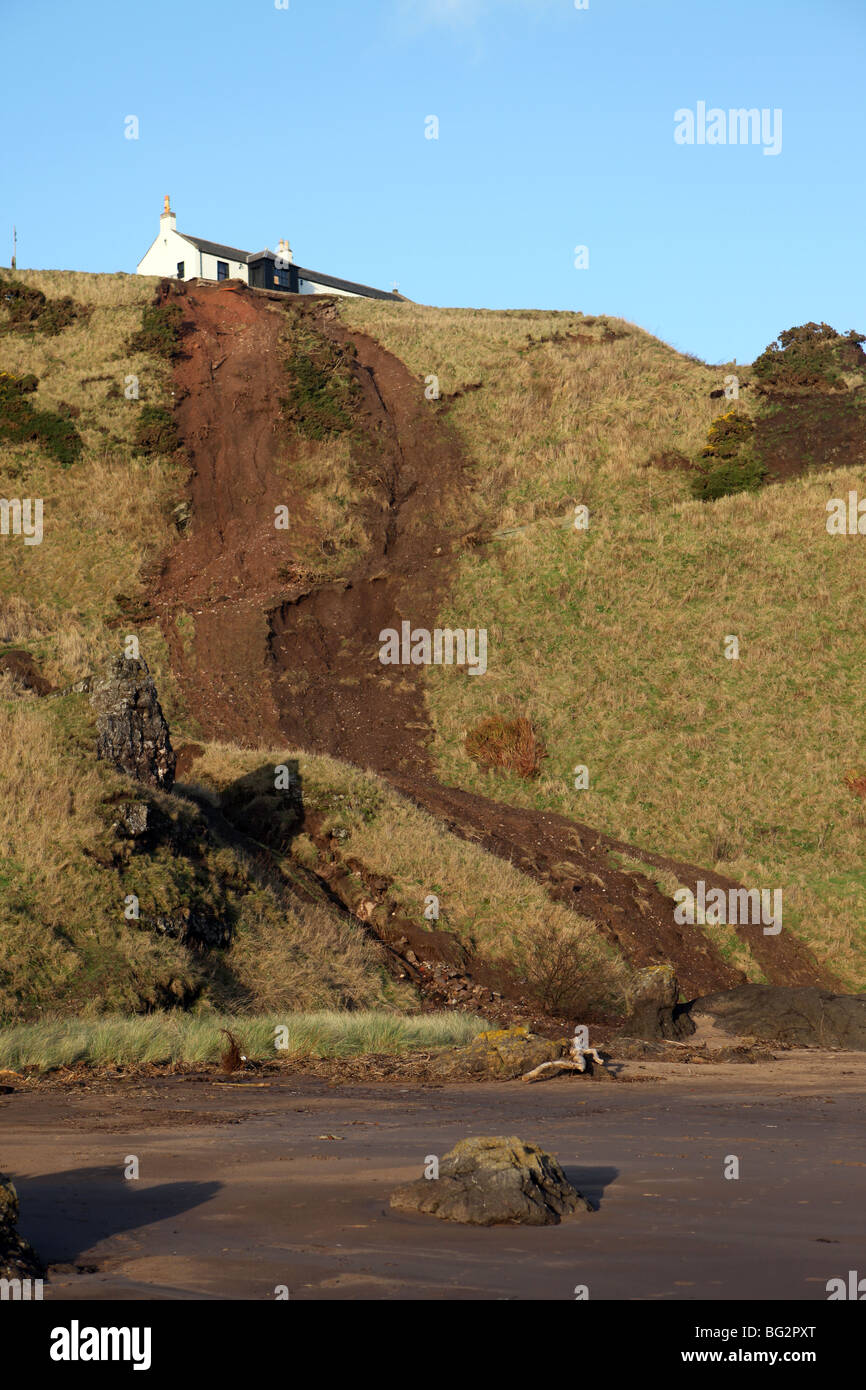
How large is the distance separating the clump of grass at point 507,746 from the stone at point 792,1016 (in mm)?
12537

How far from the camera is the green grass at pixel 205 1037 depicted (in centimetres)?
1309

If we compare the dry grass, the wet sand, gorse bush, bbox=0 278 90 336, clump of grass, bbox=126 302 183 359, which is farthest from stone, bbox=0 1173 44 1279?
gorse bush, bbox=0 278 90 336

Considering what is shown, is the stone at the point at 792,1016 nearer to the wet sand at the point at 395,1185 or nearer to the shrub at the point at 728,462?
the wet sand at the point at 395,1185

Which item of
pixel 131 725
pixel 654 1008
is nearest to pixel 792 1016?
pixel 654 1008

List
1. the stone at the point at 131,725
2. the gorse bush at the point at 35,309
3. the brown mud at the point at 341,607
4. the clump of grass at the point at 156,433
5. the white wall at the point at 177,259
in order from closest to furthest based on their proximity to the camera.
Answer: the stone at the point at 131,725, the brown mud at the point at 341,607, the clump of grass at the point at 156,433, the gorse bush at the point at 35,309, the white wall at the point at 177,259

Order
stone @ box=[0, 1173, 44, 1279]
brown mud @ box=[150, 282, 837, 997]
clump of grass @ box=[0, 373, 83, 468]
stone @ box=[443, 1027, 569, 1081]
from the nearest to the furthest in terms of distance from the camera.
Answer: stone @ box=[0, 1173, 44, 1279], stone @ box=[443, 1027, 569, 1081], brown mud @ box=[150, 282, 837, 997], clump of grass @ box=[0, 373, 83, 468]

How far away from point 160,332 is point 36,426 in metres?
9.32

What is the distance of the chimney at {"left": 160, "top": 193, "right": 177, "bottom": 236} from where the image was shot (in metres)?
72.9

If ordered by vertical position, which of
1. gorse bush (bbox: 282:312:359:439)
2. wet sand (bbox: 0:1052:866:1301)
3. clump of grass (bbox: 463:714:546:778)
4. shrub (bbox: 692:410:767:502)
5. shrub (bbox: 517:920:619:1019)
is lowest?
shrub (bbox: 517:920:619:1019)

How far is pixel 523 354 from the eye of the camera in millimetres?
56750

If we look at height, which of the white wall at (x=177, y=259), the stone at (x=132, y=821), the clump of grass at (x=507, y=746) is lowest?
the stone at (x=132, y=821)

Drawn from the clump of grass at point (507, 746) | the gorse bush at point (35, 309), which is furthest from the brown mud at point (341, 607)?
the gorse bush at point (35, 309)

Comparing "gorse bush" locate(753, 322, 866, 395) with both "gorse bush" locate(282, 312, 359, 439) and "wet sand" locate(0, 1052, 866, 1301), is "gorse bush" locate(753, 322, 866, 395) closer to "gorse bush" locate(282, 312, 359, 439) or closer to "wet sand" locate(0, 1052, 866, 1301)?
"gorse bush" locate(282, 312, 359, 439)

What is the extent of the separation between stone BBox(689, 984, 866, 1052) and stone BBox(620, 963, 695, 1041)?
92cm
